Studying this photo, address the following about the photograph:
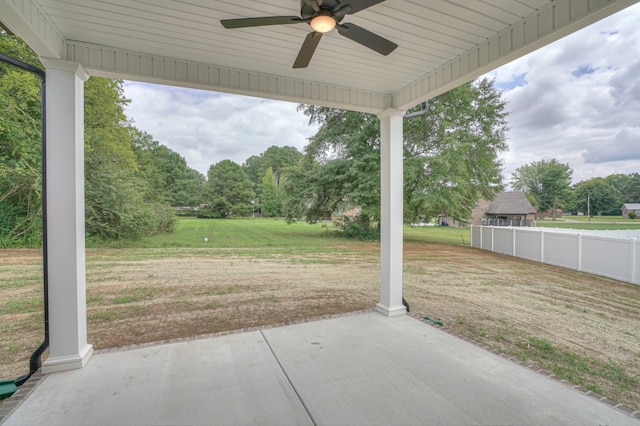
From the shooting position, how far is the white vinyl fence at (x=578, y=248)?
560cm

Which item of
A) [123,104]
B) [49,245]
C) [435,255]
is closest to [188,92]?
[123,104]

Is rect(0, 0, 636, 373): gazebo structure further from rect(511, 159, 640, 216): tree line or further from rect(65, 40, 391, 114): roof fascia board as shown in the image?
rect(511, 159, 640, 216): tree line

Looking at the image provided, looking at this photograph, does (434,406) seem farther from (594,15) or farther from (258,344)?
(594,15)

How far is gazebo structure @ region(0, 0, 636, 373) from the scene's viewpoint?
1.74 metres

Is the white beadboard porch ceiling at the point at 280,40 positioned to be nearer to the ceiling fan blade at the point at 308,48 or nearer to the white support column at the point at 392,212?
the ceiling fan blade at the point at 308,48

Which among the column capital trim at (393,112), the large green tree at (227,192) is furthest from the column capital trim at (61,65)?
the large green tree at (227,192)

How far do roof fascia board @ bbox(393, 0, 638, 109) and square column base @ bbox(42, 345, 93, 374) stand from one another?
371 centimetres

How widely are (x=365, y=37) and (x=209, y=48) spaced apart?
1.29 m

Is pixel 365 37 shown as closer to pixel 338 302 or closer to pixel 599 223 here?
pixel 338 302

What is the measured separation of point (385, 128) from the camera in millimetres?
3311

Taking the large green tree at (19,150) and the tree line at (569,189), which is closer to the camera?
the large green tree at (19,150)

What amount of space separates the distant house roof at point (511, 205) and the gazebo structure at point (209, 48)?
19632 millimetres

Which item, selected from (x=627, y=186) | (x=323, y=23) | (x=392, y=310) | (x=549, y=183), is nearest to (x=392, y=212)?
(x=392, y=310)

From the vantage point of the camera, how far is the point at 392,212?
10.5ft
